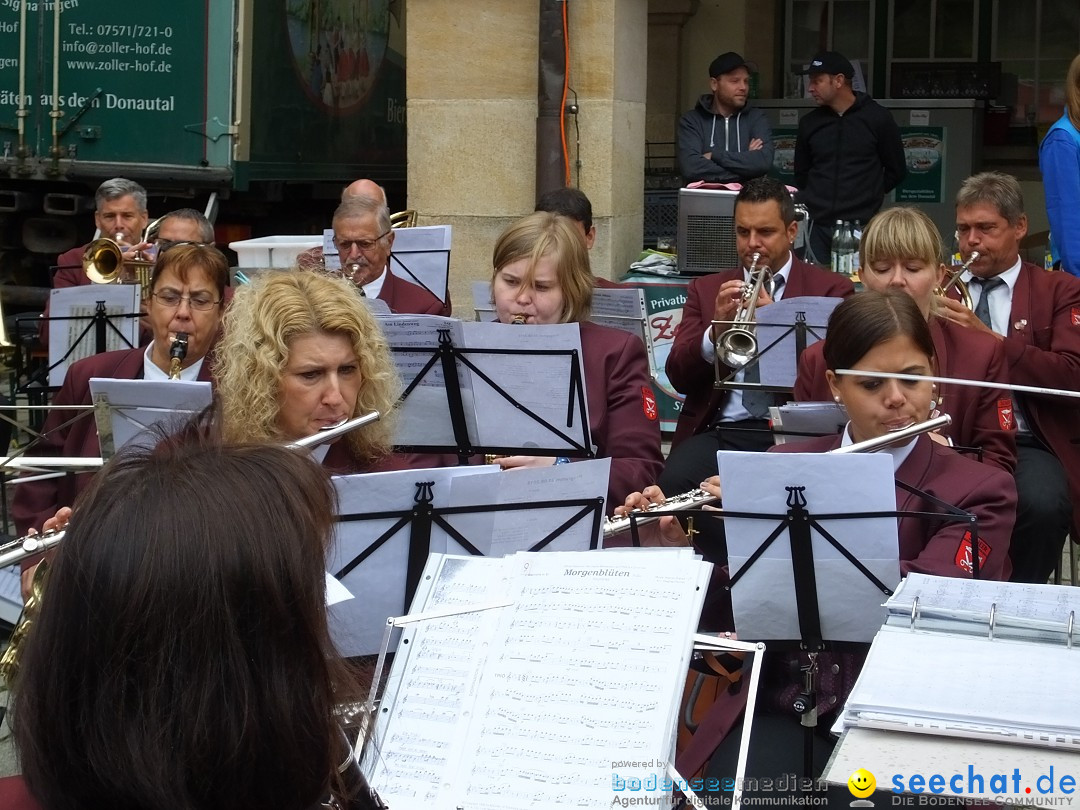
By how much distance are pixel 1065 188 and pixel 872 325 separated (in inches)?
86.0

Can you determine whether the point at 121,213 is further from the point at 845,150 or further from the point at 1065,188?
the point at 1065,188

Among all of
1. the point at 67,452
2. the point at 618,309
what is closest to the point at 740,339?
the point at 618,309

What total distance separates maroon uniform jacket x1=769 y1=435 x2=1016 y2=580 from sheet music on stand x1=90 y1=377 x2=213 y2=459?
159 cm

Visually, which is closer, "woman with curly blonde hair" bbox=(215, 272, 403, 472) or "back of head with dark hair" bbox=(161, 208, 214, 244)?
"woman with curly blonde hair" bbox=(215, 272, 403, 472)

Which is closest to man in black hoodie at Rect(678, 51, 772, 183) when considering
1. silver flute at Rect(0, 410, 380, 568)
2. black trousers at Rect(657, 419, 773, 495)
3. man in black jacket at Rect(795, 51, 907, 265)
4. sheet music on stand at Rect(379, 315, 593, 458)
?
man in black jacket at Rect(795, 51, 907, 265)

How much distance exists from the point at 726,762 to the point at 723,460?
63cm

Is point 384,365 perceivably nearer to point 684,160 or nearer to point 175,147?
point 684,160

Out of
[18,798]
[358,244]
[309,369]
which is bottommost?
[18,798]

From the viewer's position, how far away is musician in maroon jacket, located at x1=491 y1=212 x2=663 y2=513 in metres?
3.86

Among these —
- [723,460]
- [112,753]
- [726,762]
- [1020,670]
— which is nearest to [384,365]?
[723,460]

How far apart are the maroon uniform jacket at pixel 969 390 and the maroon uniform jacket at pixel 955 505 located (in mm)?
724

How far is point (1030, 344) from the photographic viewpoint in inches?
169

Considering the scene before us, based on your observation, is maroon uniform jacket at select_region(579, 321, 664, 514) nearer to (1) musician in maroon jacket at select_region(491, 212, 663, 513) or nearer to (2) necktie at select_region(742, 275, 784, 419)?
(1) musician in maroon jacket at select_region(491, 212, 663, 513)

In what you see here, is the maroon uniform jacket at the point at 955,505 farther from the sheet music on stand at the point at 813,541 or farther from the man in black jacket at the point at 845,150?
the man in black jacket at the point at 845,150
